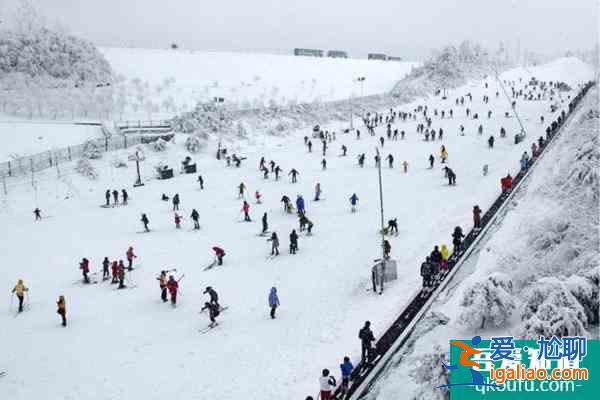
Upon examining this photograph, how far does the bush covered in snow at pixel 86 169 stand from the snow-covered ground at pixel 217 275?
0.80 metres

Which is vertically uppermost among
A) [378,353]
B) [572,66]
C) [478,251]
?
[572,66]

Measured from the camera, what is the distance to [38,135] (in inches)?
1884

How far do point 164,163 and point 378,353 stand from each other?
33665mm

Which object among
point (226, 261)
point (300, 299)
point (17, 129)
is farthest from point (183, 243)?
point (17, 129)

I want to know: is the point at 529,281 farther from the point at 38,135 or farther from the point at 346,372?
the point at 38,135

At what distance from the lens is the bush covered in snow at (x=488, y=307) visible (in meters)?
9.77

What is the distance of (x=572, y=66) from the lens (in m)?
106

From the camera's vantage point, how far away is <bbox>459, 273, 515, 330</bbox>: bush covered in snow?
977 centimetres

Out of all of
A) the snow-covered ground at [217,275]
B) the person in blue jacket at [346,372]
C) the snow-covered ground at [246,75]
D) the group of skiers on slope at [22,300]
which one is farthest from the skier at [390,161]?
the snow-covered ground at [246,75]

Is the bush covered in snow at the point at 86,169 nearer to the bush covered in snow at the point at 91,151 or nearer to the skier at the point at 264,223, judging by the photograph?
the bush covered in snow at the point at 91,151

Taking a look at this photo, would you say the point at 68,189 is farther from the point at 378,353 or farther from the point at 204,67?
the point at 204,67

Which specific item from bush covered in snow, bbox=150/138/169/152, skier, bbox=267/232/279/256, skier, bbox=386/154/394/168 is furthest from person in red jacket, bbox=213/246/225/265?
bush covered in snow, bbox=150/138/169/152

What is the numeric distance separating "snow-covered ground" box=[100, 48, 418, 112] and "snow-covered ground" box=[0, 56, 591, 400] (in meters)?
37.6

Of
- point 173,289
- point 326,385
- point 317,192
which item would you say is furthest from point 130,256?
point 326,385
